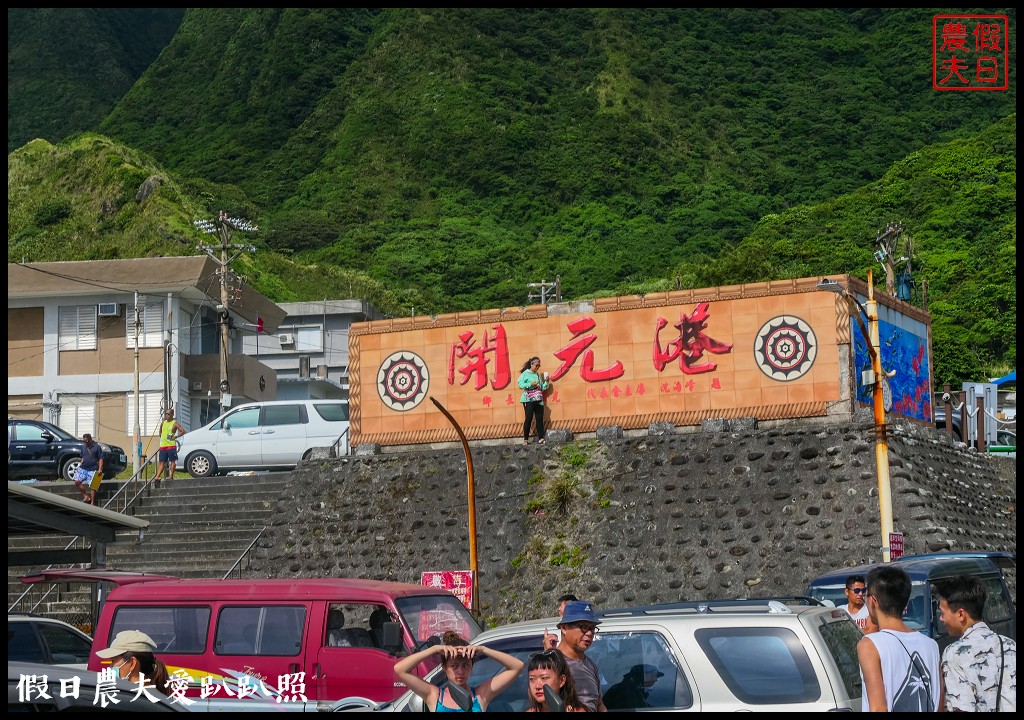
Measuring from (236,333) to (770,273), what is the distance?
86.8 ft

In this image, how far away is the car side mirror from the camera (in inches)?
460

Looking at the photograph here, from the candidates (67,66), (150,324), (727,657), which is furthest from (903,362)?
(67,66)

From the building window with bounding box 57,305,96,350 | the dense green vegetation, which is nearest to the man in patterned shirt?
the building window with bounding box 57,305,96,350

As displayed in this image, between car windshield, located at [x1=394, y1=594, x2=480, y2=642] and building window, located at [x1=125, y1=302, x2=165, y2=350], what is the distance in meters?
27.4

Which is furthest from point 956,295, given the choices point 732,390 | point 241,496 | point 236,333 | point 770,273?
point 241,496

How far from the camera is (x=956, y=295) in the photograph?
5509cm

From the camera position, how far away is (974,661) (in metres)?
7.14

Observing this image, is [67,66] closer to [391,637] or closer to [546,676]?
[391,637]

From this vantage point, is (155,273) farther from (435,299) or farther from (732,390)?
(435,299)

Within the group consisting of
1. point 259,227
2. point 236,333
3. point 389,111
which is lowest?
point 236,333

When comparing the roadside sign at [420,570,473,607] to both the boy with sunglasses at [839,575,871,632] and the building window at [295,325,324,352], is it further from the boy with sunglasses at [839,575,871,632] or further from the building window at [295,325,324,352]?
the building window at [295,325,324,352]

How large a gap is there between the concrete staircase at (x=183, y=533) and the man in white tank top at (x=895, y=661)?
18072 mm

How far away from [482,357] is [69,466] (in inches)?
414

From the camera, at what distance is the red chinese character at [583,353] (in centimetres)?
2519
